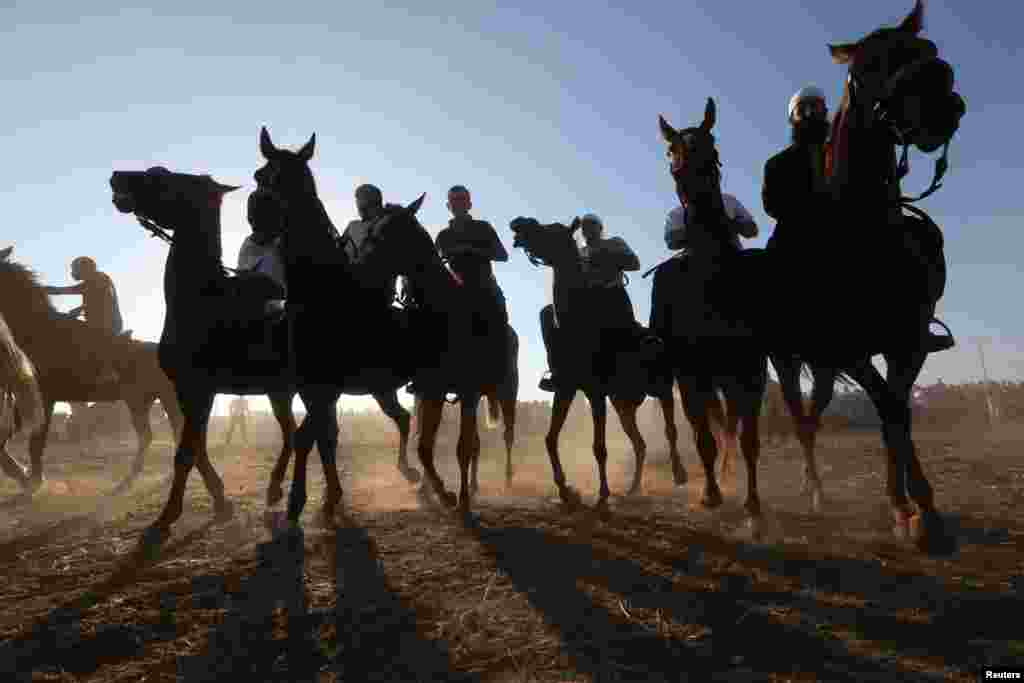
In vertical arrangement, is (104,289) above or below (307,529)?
above

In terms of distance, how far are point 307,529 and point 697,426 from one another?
436 centimetres

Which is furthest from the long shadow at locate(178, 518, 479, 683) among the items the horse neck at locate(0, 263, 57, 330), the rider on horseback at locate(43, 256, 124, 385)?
the rider on horseback at locate(43, 256, 124, 385)

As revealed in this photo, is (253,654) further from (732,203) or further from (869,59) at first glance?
(732,203)

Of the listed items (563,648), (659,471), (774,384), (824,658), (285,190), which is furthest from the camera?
(774,384)

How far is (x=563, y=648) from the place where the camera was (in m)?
3.24

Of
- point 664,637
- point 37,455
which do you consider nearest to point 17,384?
point 37,455

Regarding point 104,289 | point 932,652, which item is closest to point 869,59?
point 932,652

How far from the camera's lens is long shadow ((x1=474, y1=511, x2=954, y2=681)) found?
290cm

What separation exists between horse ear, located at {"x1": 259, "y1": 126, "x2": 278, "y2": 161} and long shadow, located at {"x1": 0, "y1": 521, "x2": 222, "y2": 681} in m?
4.20

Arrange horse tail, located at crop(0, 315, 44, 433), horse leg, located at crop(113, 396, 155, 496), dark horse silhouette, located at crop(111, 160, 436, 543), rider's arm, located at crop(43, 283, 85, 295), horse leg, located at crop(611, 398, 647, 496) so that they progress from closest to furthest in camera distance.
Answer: dark horse silhouette, located at crop(111, 160, 436, 543) → horse tail, located at crop(0, 315, 44, 433) → horse leg, located at crop(611, 398, 647, 496) → rider's arm, located at crop(43, 283, 85, 295) → horse leg, located at crop(113, 396, 155, 496)

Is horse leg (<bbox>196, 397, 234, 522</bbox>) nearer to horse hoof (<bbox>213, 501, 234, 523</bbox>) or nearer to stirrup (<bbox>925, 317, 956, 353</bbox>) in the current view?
horse hoof (<bbox>213, 501, 234, 523</bbox>)

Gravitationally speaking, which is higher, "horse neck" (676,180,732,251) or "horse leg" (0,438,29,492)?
"horse neck" (676,180,732,251)

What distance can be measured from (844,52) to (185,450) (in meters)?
7.30

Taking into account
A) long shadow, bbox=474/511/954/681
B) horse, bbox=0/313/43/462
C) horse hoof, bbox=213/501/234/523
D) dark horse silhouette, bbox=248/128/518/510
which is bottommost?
horse hoof, bbox=213/501/234/523
